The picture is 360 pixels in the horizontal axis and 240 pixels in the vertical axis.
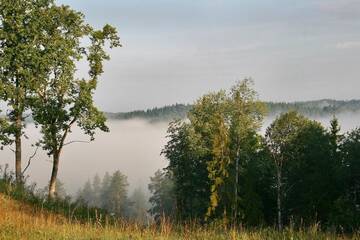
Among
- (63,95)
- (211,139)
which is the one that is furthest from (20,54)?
(211,139)

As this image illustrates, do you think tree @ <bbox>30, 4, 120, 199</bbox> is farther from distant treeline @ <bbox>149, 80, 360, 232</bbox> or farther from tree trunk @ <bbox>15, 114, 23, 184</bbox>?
distant treeline @ <bbox>149, 80, 360, 232</bbox>

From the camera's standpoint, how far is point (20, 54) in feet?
94.0

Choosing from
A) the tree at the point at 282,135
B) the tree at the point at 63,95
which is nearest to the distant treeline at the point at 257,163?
the tree at the point at 282,135

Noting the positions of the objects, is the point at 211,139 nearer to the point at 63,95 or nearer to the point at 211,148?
the point at 211,148

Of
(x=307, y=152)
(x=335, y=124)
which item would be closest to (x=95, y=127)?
(x=307, y=152)

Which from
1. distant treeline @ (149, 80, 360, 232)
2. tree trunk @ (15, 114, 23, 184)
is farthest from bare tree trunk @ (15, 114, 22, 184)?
distant treeline @ (149, 80, 360, 232)

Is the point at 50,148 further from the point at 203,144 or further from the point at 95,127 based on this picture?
the point at 203,144

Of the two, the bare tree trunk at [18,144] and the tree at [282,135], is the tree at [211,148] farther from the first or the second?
→ the bare tree trunk at [18,144]

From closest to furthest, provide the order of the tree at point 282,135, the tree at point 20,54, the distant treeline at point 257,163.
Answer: the tree at point 20,54 → the distant treeline at point 257,163 → the tree at point 282,135

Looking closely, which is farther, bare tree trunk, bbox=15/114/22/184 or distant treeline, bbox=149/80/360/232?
distant treeline, bbox=149/80/360/232

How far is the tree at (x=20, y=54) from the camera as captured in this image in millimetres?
28844

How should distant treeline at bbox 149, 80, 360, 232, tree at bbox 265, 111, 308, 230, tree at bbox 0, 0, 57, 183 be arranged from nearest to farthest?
tree at bbox 0, 0, 57, 183, distant treeline at bbox 149, 80, 360, 232, tree at bbox 265, 111, 308, 230

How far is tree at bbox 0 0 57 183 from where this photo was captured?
94.6ft

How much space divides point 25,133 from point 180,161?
3556cm
